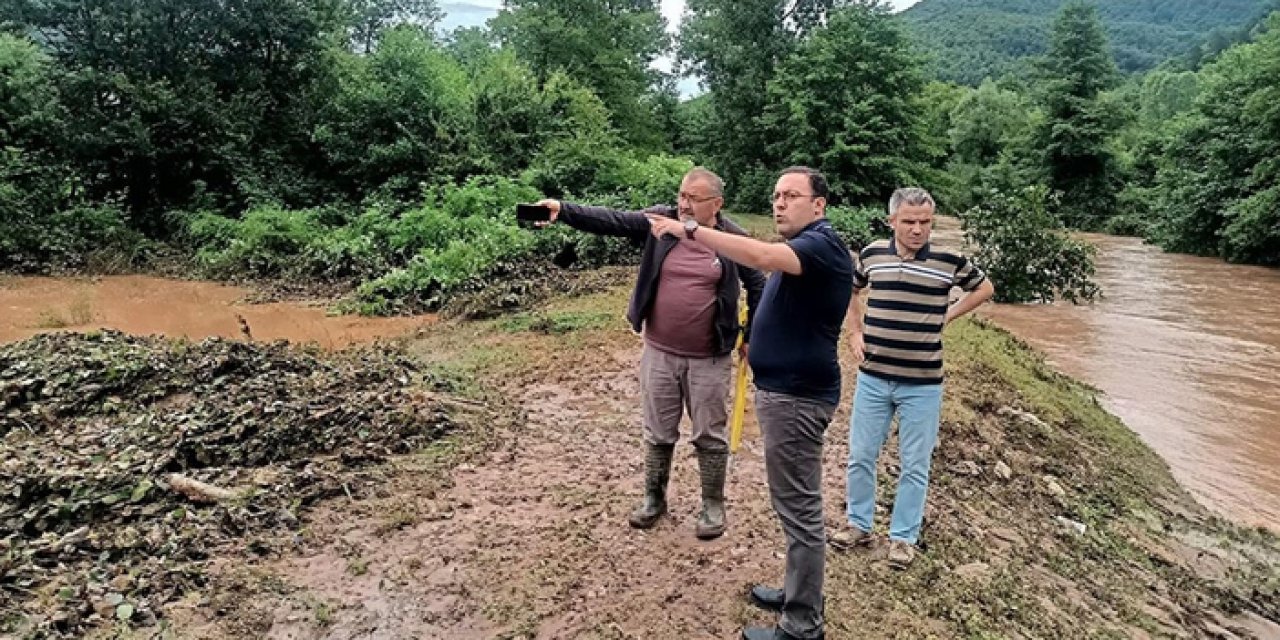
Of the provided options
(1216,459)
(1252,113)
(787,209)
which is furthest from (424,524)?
(1252,113)

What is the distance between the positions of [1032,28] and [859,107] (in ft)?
383

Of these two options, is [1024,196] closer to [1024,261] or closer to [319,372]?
[1024,261]

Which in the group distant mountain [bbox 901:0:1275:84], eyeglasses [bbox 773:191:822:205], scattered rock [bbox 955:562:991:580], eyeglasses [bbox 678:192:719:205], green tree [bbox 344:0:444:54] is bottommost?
scattered rock [bbox 955:562:991:580]

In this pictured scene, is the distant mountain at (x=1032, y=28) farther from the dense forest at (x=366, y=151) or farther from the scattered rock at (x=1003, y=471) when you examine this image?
the scattered rock at (x=1003, y=471)

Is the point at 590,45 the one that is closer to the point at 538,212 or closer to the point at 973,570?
the point at 538,212

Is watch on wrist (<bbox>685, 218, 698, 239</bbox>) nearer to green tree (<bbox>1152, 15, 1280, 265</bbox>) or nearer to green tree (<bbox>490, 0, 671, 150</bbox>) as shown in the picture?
green tree (<bbox>490, 0, 671, 150</bbox>)

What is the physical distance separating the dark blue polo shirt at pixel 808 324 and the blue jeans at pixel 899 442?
0.92 m

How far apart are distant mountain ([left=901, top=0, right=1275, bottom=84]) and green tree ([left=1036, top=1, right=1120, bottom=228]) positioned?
55.2 m

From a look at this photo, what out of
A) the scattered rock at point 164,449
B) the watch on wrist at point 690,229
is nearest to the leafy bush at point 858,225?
the scattered rock at point 164,449

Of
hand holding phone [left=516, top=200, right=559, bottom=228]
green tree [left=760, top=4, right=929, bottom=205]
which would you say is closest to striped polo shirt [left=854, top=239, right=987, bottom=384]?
hand holding phone [left=516, top=200, right=559, bottom=228]

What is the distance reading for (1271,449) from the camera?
7535mm

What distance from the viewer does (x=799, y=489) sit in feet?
9.55

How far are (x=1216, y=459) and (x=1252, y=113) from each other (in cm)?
2018

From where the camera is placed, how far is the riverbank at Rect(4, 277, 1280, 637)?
329 cm
